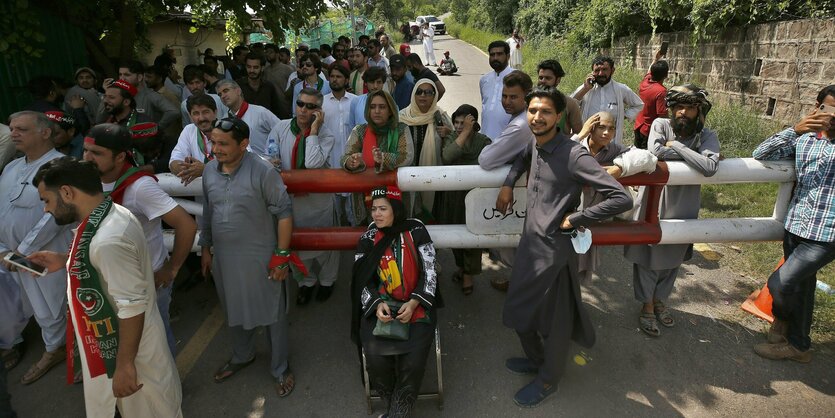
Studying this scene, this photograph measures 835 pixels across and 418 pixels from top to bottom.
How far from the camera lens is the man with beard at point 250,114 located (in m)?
4.11

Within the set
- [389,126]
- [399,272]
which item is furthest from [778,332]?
[389,126]

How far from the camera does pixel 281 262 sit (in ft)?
9.35

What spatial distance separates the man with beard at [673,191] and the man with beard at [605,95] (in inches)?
80.0

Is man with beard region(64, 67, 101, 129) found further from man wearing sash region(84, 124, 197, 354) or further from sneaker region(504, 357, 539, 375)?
sneaker region(504, 357, 539, 375)

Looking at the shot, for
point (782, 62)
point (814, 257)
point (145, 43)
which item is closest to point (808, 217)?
point (814, 257)

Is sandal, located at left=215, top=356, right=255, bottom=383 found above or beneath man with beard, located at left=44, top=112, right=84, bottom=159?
beneath

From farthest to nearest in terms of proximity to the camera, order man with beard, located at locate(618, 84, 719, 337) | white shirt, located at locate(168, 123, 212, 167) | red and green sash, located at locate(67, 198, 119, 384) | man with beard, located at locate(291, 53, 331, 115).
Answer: man with beard, located at locate(291, 53, 331, 115), white shirt, located at locate(168, 123, 212, 167), man with beard, located at locate(618, 84, 719, 337), red and green sash, located at locate(67, 198, 119, 384)

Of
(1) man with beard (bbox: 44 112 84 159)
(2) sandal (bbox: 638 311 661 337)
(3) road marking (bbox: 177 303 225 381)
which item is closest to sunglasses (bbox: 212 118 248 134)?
(1) man with beard (bbox: 44 112 84 159)

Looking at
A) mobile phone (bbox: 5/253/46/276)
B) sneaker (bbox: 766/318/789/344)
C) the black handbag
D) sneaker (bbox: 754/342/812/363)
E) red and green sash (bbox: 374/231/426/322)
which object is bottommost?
sneaker (bbox: 754/342/812/363)

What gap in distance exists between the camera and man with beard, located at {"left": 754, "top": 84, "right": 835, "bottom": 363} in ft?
9.05

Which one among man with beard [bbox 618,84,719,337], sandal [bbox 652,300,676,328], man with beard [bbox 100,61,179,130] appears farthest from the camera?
man with beard [bbox 100,61,179,130]

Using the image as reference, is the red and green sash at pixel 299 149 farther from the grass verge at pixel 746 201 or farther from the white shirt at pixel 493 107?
the grass verge at pixel 746 201

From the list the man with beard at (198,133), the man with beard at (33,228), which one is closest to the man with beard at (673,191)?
the man with beard at (198,133)

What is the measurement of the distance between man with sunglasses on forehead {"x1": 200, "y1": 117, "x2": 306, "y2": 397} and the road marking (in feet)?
2.10
